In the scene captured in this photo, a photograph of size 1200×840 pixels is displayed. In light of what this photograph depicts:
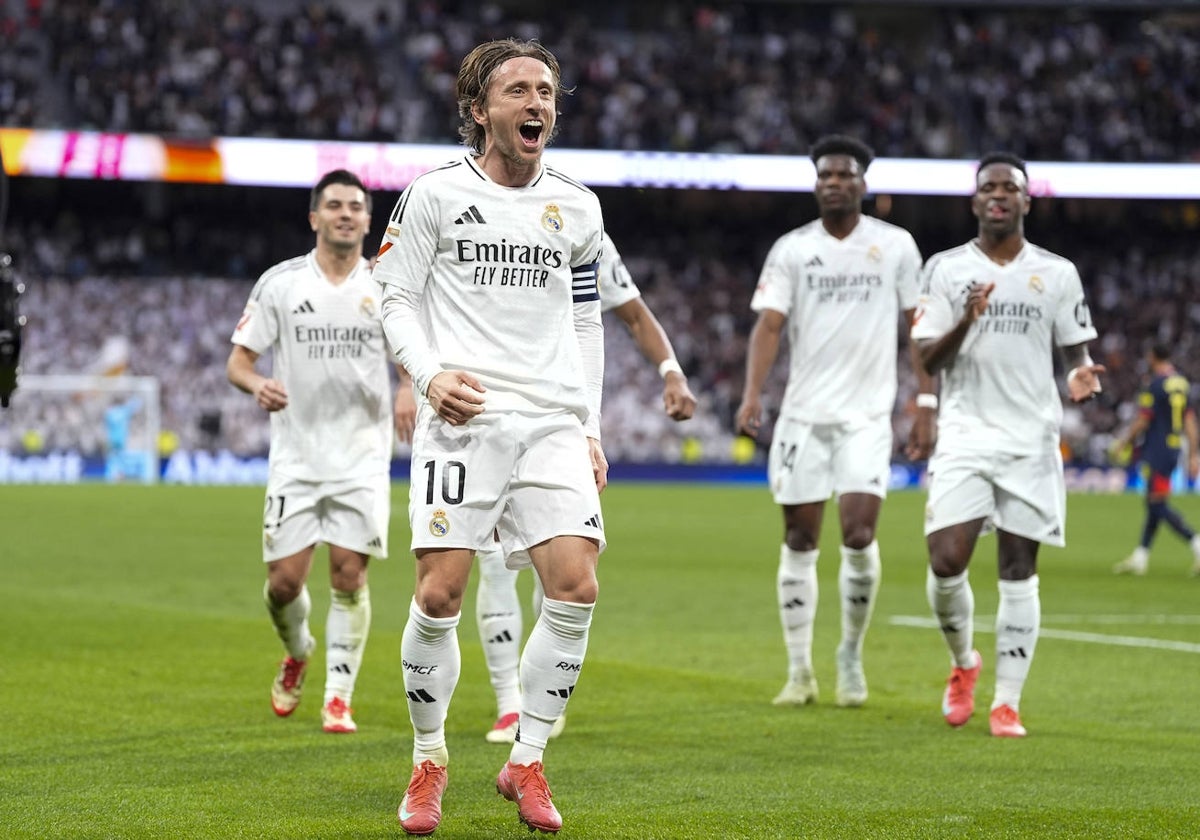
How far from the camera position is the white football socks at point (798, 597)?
28.7ft

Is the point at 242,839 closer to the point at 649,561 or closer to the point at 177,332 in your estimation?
the point at 649,561

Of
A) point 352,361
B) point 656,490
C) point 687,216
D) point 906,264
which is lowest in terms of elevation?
point 656,490

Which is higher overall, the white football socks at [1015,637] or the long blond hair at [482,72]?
the long blond hair at [482,72]

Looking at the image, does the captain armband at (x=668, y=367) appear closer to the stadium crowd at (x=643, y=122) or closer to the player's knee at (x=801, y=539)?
the player's knee at (x=801, y=539)

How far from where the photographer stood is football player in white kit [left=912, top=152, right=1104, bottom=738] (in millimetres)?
7848

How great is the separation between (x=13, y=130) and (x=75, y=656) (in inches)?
1116

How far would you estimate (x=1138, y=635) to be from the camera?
39.1 ft

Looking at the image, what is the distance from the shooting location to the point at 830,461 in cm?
877

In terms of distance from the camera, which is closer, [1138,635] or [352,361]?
[352,361]

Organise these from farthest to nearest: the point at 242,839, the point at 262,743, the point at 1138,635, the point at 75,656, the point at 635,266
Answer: the point at 635,266 → the point at 1138,635 → the point at 75,656 → the point at 262,743 → the point at 242,839

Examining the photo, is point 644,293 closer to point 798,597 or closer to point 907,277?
point 907,277

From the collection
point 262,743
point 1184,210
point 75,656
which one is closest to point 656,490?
point 1184,210

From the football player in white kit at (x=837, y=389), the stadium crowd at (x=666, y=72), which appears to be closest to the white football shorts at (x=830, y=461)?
the football player in white kit at (x=837, y=389)

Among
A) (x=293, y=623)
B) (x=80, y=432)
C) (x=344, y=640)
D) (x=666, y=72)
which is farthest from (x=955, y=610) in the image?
(x=666, y=72)
